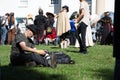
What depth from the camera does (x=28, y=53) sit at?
427 inches

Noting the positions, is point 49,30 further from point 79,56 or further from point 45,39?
point 79,56

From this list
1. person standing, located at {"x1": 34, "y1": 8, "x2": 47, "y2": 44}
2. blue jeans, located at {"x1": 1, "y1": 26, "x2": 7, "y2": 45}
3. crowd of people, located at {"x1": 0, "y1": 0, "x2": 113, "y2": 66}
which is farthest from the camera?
blue jeans, located at {"x1": 1, "y1": 26, "x2": 7, "y2": 45}

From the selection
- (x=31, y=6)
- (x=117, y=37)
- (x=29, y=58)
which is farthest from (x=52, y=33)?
(x=31, y=6)

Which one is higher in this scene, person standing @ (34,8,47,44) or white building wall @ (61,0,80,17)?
white building wall @ (61,0,80,17)

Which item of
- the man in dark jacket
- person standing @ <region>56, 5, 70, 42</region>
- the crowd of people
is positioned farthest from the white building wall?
the man in dark jacket

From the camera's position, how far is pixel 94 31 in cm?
2480

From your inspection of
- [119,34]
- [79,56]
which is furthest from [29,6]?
[119,34]

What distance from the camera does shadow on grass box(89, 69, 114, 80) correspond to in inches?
375

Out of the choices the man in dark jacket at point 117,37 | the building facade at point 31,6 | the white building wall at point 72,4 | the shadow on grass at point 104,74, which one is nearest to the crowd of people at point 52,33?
the shadow on grass at point 104,74

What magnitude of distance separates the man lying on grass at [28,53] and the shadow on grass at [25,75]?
259mm

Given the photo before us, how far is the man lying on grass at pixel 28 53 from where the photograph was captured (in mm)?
10734

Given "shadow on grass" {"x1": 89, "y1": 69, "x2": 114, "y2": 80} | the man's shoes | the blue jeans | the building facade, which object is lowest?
"shadow on grass" {"x1": 89, "y1": 69, "x2": 114, "y2": 80}

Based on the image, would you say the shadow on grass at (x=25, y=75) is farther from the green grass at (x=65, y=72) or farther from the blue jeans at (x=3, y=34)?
the blue jeans at (x=3, y=34)

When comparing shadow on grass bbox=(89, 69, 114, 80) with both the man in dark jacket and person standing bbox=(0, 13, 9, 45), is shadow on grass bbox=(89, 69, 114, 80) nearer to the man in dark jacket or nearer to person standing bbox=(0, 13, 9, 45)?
the man in dark jacket
